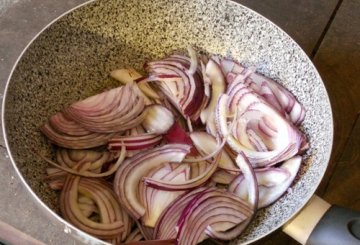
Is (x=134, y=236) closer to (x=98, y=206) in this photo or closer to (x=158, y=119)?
(x=98, y=206)

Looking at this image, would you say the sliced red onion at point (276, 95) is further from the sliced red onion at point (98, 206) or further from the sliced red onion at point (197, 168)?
the sliced red onion at point (98, 206)

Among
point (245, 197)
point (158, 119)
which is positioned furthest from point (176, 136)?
point (245, 197)

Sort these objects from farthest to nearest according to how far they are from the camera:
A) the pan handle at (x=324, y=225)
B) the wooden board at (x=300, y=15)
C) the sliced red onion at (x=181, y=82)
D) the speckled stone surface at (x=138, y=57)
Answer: the wooden board at (x=300, y=15) < the sliced red onion at (x=181, y=82) < the speckled stone surface at (x=138, y=57) < the pan handle at (x=324, y=225)

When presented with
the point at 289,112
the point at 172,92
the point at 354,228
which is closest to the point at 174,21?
the point at 172,92

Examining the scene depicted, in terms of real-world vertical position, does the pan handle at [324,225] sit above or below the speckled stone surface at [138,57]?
below

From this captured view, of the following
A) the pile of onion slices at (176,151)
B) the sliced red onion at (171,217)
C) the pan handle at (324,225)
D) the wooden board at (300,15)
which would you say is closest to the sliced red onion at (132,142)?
the pile of onion slices at (176,151)

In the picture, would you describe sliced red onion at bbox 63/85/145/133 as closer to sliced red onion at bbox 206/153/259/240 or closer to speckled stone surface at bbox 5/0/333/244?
speckled stone surface at bbox 5/0/333/244

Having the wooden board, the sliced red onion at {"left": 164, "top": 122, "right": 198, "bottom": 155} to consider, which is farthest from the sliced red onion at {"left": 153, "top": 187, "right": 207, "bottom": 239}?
the wooden board

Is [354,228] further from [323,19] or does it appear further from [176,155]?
[323,19]
